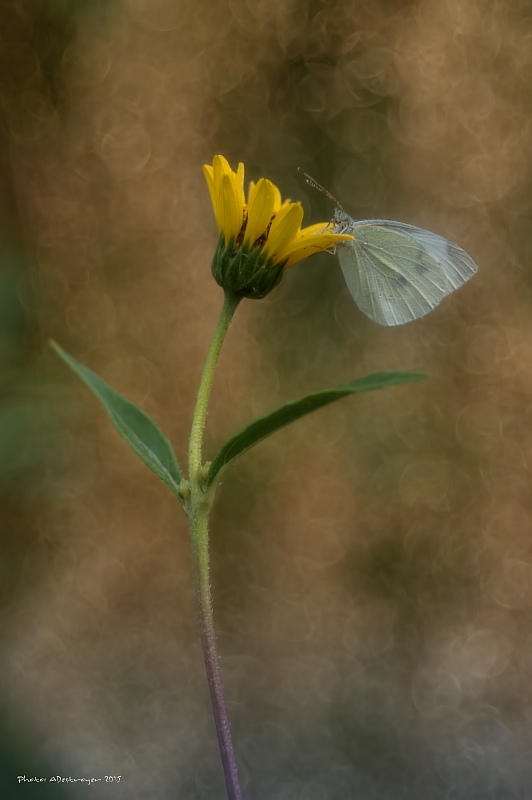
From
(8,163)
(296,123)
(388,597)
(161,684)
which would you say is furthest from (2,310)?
(388,597)

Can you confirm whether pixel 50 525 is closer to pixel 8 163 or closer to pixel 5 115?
pixel 8 163

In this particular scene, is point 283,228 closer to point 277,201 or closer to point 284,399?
point 277,201

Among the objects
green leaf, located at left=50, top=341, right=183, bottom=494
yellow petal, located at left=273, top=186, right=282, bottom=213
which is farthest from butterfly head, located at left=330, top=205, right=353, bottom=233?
green leaf, located at left=50, top=341, right=183, bottom=494

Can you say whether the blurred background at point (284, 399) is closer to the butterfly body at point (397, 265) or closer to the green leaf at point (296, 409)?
the butterfly body at point (397, 265)

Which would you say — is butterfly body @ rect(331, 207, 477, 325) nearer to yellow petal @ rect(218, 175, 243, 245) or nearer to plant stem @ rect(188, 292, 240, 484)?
yellow petal @ rect(218, 175, 243, 245)

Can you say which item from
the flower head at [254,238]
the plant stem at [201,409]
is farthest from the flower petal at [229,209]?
the plant stem at [201,409]
